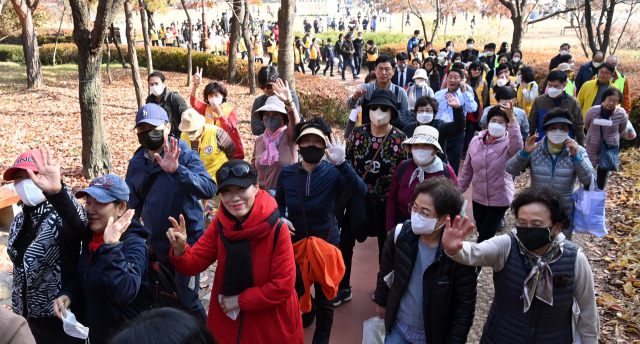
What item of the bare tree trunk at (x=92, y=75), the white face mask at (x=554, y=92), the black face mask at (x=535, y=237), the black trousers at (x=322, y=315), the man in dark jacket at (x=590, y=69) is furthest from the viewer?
the man in dark jacket at (x=590, y=69)

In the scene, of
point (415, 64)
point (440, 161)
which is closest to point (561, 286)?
point (440, 161)

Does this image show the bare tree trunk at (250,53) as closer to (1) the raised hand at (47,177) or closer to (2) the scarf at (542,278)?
(1) the raised hand at (47,177)

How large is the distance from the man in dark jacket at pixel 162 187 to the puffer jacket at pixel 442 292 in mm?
1644

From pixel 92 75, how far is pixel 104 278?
5502 mm

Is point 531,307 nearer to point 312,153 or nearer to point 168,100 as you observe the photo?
point 312,153

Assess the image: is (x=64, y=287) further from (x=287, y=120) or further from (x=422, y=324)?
(x=287, y=120)

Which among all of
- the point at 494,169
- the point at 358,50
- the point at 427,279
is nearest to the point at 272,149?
the point at 494,169

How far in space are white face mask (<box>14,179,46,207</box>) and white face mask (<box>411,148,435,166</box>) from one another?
113 inches

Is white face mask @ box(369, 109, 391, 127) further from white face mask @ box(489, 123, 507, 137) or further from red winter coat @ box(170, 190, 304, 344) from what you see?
red winter coat @ box(170, 190, 304, 344)

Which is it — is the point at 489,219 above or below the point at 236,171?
below

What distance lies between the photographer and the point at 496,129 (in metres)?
5.36

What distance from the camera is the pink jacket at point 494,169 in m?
5.27

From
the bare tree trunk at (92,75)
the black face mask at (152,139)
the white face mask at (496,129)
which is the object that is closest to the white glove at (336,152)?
the black face mask at (152,139)

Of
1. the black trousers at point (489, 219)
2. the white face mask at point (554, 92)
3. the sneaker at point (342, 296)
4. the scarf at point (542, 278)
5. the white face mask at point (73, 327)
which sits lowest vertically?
the sneaker at point (342, 296)
